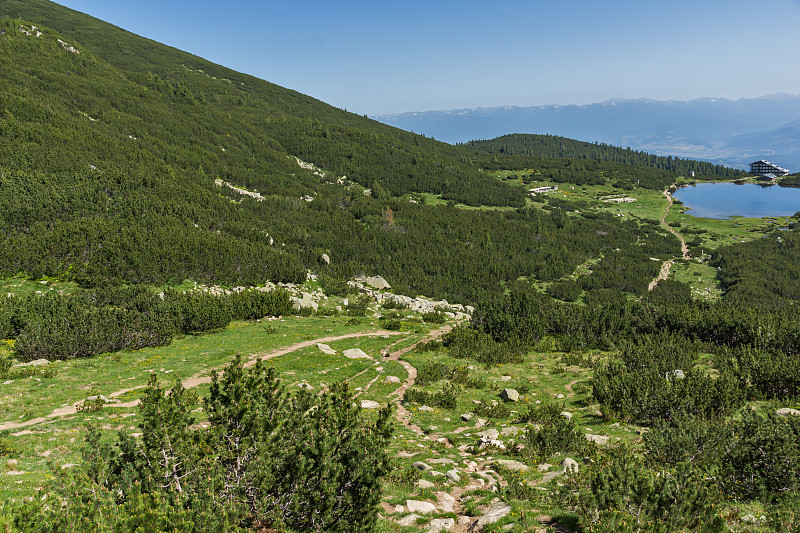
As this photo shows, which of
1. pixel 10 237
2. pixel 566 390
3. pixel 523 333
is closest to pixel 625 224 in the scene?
pixel 523 333

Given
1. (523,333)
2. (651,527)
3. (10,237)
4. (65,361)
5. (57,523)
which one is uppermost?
(10,237)

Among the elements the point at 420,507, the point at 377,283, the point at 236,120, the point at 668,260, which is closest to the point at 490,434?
the point at 420,507

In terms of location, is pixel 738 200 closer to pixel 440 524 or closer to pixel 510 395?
pixel 510 395

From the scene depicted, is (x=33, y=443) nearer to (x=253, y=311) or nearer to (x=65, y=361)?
(x=65, y=361)

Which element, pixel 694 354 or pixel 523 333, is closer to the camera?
pixel 694 354

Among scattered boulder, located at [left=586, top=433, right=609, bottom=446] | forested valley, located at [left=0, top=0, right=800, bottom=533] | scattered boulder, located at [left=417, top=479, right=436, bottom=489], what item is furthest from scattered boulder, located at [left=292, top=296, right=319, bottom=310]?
scattered boulder, located at [left=586, top=433, right=609, bottom=446]

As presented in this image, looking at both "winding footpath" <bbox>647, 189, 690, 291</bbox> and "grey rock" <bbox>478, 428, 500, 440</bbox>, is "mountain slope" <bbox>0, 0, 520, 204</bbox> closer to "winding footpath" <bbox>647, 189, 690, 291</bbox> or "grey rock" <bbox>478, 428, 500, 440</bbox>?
"winding footpath" <bbox>647, 189, 690, 291</bbox>
